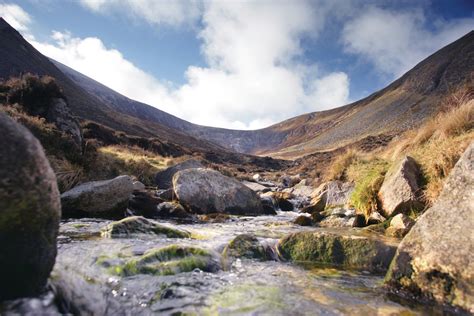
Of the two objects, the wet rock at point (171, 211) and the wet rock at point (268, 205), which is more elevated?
the wet rock at point (268, 205)

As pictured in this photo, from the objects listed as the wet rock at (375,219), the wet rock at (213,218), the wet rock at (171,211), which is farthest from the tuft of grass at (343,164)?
the wet rock at (171,211)

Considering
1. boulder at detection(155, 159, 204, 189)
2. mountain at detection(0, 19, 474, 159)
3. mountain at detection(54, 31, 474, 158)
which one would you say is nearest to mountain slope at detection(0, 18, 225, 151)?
mountain at detection(0, 19, 474, 159)

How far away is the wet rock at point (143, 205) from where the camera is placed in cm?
1014

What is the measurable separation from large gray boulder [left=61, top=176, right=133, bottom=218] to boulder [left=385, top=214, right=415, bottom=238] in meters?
6.71

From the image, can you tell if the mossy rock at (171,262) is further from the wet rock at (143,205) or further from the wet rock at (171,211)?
the wet rock at (143,205)

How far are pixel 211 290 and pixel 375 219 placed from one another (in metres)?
5.37

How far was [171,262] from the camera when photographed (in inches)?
177

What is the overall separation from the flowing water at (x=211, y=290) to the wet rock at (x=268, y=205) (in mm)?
7288

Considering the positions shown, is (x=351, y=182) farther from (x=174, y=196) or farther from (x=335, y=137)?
(x=335, y=137)

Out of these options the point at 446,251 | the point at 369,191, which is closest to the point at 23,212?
the point at 446,251

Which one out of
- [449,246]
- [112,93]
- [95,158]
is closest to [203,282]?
[449,246]

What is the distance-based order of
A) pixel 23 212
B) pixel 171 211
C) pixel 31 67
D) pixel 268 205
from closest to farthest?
1. pixel 23 212
2. pixel 171 211
3. pixel 268 205
4. pixel 31 67

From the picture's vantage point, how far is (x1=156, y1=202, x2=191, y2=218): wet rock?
10.2 m

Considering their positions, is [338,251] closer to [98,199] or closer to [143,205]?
[98,199]
